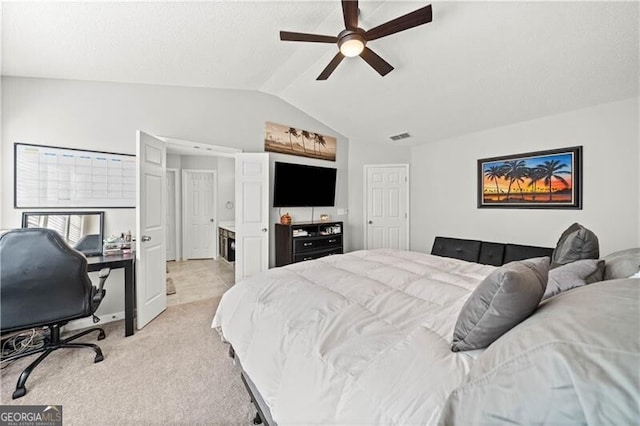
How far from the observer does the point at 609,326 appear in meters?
0.59

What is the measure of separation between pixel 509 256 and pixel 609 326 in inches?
125

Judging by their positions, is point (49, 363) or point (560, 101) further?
point (560, 101)

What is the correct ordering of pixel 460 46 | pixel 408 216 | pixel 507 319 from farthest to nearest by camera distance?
pixel 408 216 < pixel 460 46 < pixel 507 319

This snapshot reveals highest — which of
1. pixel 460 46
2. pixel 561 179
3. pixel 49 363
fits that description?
pixel 460 46

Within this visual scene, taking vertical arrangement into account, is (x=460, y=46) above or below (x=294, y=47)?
below

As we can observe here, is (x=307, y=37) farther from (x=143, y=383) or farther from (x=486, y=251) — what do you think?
(x=486, y=251)

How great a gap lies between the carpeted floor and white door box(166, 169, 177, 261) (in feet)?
11.1

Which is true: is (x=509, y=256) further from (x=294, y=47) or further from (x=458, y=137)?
(x=294, y=47)

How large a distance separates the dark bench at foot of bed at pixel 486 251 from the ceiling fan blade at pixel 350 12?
3134 millimetres

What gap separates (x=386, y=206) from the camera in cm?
491

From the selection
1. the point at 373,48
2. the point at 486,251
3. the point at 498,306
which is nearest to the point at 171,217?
the point at 373,48

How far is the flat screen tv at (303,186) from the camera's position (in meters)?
4.07

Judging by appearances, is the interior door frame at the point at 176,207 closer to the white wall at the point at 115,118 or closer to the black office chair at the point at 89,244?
the white wall at the point at 115,118

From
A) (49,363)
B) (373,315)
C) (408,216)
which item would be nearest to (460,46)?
(373,315)
